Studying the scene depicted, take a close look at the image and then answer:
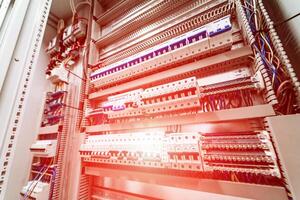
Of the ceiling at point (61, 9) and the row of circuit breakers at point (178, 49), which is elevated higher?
the ceiling at point (61, 9)

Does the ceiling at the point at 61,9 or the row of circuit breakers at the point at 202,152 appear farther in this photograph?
the ceiling at the point at 61,9

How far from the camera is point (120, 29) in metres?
1.70

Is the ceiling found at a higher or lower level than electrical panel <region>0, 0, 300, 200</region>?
higher

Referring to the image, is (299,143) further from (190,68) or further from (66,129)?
Result: (66,129)

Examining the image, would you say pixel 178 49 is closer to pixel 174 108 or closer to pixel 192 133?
pixel 174 108

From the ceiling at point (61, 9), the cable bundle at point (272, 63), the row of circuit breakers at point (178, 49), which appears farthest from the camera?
the ceiling at point (61, 9)

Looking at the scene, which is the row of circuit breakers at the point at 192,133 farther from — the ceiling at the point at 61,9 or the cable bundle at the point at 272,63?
the ceiling at the point at 61,9

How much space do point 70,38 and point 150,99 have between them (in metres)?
1.63

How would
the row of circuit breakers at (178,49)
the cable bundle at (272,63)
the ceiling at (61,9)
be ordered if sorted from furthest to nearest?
the ceiling at (61,9)
the row of circuit breakers at (178,49)
the cable bundle at (272,63)

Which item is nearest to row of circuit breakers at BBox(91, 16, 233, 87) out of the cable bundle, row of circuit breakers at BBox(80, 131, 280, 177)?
the cable bundle

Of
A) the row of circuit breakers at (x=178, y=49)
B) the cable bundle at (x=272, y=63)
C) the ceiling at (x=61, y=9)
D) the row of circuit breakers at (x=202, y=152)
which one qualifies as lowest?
the row of circuit breakers at (x=202, y=152)

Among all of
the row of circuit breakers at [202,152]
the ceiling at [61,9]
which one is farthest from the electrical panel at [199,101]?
the ceiling at [61,9]

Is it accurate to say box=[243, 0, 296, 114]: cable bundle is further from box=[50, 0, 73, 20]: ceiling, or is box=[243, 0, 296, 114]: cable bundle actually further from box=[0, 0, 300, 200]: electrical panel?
box=[50, 0, 73, 20]: ceiling

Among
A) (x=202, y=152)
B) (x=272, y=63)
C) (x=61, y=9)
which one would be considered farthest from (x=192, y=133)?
(x=61, y=9)
